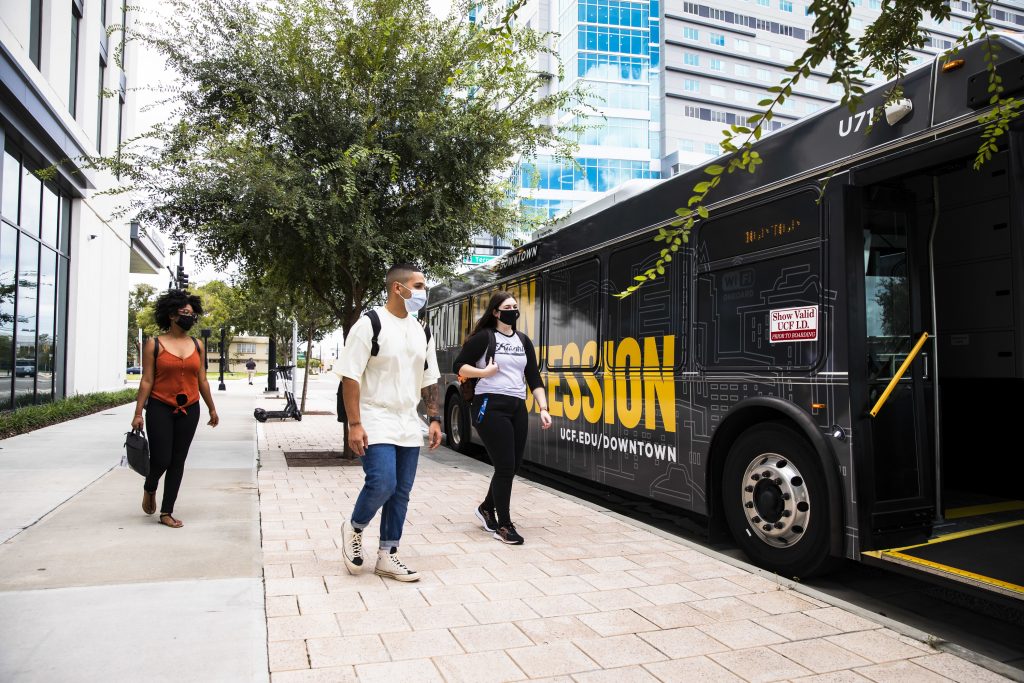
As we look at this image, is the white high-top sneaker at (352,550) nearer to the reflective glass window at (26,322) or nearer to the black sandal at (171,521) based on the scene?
the black sandal at (171,521)

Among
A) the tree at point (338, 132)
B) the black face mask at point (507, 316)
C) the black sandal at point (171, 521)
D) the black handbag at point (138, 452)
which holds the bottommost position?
the black sandal at point (171, 521)

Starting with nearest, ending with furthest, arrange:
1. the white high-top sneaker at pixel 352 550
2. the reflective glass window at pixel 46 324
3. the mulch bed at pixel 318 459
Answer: the white high-top sneaker at pixel 352 550 < the mulch bed at pixel 318 459 < the reflective glass window at pixel 46 324

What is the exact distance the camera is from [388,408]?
4.39m

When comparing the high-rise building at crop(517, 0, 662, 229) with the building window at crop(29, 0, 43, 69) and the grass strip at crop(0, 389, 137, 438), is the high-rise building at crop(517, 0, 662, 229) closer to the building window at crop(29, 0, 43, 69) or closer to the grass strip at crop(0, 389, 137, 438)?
the grass strip at crop(0, 389, 137, 438)

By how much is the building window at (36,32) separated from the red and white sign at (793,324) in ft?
51.5

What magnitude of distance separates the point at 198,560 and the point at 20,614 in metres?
1.20

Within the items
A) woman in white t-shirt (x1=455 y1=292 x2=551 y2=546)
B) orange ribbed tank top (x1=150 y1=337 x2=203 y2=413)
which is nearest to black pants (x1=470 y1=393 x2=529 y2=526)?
woman in white t-shirt (x1=455 y1=292 x2=551 y2=546)

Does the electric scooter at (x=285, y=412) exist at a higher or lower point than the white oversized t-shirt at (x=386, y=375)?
lower

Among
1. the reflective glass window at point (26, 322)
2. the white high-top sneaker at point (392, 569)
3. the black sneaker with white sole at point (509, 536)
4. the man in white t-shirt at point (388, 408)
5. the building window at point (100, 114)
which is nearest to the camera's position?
the man in white t-shirt at point (388, 408)

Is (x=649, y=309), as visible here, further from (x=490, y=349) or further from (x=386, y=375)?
(x=386, y=375)

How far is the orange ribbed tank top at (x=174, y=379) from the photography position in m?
5.68

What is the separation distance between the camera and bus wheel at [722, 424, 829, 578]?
174 inches

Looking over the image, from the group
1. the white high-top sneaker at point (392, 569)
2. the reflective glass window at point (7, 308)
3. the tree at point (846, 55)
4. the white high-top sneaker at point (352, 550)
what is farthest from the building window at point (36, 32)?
the tree at point (846, 55)

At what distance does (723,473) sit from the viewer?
17.2 ft
